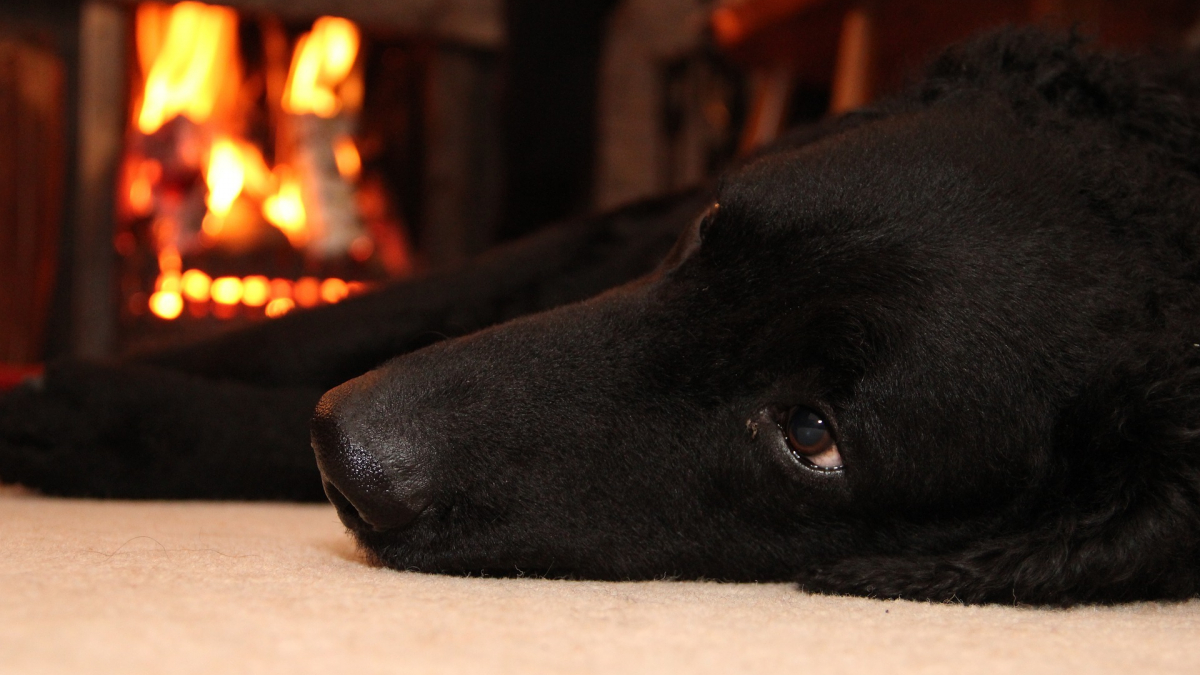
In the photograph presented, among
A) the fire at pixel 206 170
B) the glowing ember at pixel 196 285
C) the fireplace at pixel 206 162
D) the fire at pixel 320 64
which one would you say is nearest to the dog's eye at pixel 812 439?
the fireplace at pixel 206 162

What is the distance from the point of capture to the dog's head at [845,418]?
1039 mm

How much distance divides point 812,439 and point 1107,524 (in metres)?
0.29

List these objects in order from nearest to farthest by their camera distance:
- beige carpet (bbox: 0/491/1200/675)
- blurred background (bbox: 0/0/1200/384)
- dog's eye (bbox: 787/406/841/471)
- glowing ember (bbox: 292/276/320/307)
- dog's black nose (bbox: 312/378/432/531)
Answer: beige carpet (bbox: 0/491/1200/675), dog's black nose (bbox: 312/378/432/531), dog's eye (bbox: 787/406/841/471), blurred background (bbox: 0/0/1200/384), glowing ember (bbox: 292/276/320/307)

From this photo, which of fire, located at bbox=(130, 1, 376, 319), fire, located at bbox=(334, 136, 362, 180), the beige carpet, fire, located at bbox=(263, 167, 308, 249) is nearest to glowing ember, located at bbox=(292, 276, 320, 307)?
fire, located at bbox=(130, 1, 376, 319)

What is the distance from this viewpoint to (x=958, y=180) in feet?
3.87

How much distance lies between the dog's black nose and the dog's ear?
405mm

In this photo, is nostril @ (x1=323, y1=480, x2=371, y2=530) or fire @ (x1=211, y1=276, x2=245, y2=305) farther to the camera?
fire @ (x1=211, y1=276, x2=245, y2=305)

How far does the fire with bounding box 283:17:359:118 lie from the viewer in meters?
4.16

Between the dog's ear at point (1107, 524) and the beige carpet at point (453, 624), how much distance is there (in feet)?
0.11

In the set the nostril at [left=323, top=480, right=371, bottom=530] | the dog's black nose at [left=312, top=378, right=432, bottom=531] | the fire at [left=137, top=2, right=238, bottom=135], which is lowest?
the nostril at [left=323, top=480, right=371, bottom=530]

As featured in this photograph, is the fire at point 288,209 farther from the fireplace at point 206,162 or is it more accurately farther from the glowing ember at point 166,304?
the glowing ember at point 166,304

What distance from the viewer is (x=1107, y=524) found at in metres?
1.06

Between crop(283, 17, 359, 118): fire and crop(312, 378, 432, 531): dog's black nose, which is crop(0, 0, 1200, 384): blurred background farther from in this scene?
crop(312, 378, 432, 531): dog's black nose

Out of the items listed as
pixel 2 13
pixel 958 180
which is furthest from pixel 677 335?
pixel 2 13
